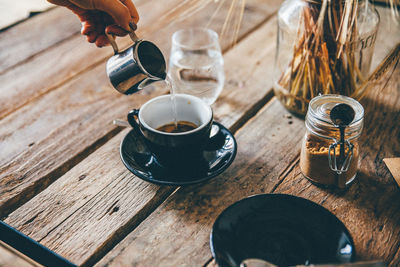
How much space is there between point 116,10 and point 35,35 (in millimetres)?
585

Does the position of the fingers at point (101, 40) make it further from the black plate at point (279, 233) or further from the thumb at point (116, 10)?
the black plate at point (279, 233)

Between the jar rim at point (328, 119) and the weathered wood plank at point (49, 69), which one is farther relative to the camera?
the weathered wood plank at point (49, 69)

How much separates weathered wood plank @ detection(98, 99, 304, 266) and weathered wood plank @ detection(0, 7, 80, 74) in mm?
715

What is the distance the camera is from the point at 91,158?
833 mm

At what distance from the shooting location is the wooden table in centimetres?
66

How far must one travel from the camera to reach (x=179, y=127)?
83 cm

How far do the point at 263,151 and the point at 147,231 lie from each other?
315mm

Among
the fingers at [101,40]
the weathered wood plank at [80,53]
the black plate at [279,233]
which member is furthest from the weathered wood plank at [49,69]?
the black plate at [279,233]

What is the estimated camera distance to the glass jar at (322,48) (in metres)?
0.80

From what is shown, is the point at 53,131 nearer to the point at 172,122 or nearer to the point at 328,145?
the point at 172,122

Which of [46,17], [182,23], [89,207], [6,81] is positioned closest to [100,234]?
[89,207]

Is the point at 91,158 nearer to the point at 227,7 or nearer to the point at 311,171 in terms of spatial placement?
the point at 311,171

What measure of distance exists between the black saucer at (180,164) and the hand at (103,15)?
234 mm

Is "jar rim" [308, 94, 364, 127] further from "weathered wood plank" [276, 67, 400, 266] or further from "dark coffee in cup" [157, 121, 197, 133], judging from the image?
"dark coffee in cup" [157, 121, 197, 133]
